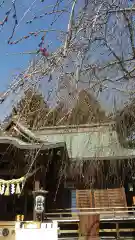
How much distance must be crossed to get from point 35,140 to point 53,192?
2982 millimetres

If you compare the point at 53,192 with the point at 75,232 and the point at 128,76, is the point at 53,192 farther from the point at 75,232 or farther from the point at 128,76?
the point at 128,76

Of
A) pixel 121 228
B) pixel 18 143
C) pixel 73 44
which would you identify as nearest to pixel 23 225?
pixel 18 143

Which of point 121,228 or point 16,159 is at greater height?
point 16,159

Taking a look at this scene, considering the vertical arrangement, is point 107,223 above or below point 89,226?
above

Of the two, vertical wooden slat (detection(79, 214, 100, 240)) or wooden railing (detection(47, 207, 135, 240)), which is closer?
vertical wooden slat (detection(79, 214, 100, 240))

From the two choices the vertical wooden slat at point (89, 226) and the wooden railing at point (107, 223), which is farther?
the wooden railing at point (107, 223)

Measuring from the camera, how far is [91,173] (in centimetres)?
1130

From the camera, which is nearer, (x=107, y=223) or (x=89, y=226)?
(x=89, y=226)

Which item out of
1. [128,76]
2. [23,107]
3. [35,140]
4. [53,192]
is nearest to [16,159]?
[35,140]

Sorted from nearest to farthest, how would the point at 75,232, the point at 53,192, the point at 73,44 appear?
the point at 73,44 < the point at 75,232 < the point at 53,192

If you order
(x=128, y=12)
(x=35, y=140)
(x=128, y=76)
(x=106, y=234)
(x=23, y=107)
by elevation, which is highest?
(x=35, y=140)

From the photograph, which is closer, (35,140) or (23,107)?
(23,107)

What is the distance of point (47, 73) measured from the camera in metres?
3.50

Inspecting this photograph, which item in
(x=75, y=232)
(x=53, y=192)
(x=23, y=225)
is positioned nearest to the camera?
(x=23, y=225)
